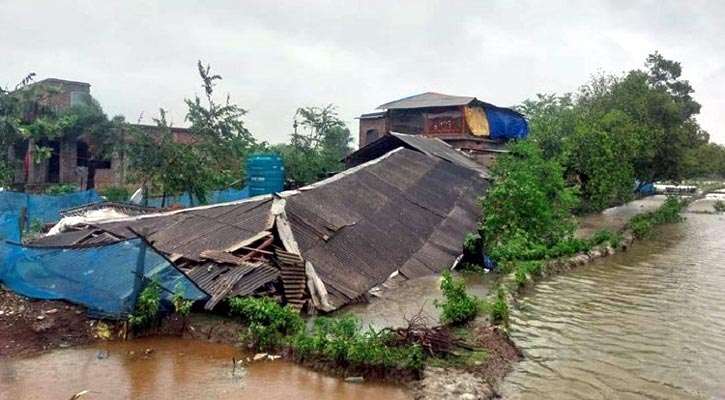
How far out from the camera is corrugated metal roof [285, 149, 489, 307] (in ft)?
38.8

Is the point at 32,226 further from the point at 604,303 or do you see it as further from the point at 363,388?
the point at 604,303

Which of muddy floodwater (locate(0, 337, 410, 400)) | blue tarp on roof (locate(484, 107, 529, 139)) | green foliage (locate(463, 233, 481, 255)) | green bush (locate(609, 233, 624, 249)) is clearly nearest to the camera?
muddy floodwater (locate(0, 337, 410, 400))

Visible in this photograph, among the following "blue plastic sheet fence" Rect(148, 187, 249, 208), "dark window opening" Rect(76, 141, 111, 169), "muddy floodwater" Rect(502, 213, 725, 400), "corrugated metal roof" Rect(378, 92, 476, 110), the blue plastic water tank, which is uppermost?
"corrugated metal roof" Rect(378, 92, 476, 110)

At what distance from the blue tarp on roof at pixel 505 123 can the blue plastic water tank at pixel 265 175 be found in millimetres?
14727

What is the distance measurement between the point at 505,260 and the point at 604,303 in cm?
314

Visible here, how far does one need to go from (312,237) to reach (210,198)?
354 inches

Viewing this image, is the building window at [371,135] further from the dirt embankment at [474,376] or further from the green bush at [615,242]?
the dirt embankment at [474,376]

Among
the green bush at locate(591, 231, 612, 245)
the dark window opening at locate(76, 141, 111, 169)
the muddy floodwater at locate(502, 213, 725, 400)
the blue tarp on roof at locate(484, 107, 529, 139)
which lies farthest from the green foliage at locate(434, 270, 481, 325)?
the dark window opening at locate(76, 141, 111, 169)

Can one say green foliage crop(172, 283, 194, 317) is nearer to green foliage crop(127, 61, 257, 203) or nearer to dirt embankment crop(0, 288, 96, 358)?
dirt embankment crop(0, 288, 96, 358)

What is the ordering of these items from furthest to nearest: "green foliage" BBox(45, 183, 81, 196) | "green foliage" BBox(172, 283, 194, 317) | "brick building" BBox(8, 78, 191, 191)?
"brick building" BBox(8, 78, 191, 191) → "green foliage" BBox(45, 183, 81, 196) → "green foliage" BBox(172, 283, 194, 317)

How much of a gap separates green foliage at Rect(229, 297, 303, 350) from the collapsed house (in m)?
0.48

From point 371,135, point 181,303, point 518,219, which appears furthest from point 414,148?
point 181,303

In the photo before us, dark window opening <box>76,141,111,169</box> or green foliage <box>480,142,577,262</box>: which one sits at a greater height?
dark window opening <box>76,141,111,169</box>

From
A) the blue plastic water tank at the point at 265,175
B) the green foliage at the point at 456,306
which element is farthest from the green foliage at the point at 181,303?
the blue plastic water tank at the point at 265,175
